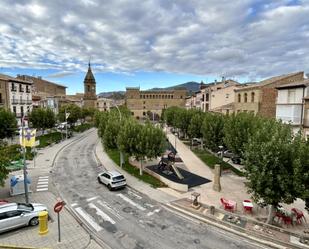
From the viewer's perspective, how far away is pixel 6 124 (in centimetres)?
3234

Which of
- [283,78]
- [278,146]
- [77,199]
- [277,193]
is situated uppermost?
[283,78]

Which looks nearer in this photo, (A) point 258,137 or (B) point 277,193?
(B) point 277,193

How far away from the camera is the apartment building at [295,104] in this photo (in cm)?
2525

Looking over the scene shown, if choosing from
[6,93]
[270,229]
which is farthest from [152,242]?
[6,93]

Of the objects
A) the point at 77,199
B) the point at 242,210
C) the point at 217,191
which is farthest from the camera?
the point at 217,191

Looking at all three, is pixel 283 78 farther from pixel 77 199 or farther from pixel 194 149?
pixel 77 199

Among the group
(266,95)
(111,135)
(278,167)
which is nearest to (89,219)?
(278,167)

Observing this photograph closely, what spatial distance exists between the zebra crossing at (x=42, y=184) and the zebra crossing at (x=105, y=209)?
16.9ft

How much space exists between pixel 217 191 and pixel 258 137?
7693 millimetres

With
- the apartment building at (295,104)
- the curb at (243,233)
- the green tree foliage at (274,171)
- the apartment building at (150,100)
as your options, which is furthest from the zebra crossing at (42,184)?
the apartment building at (150,100)

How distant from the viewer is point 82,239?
506 inches

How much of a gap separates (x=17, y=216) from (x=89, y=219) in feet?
14.3

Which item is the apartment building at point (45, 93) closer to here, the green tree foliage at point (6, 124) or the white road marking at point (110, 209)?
the green tree foliage at point (6, 124)

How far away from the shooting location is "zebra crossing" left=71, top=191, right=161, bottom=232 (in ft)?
49.5
